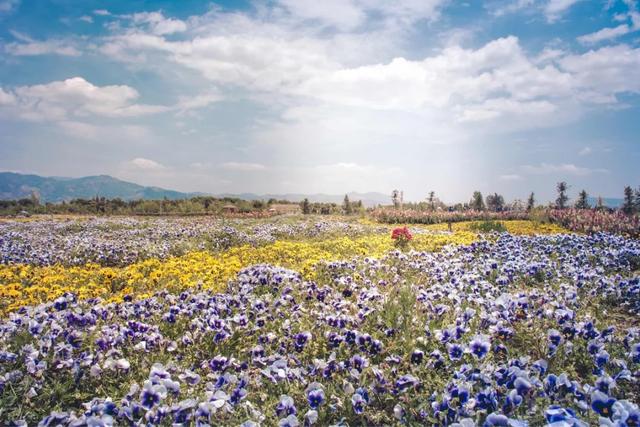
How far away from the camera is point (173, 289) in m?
7.34

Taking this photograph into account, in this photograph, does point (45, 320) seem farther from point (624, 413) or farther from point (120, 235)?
point (120, 235)

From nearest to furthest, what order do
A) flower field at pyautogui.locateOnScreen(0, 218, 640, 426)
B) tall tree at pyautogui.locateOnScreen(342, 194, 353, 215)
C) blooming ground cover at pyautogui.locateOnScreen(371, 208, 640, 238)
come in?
flower field at pyautogui.locateOnScreen(0, 218, 640, 426) → blooming ground cover at pyautogui.locateOnScreen(371, 208, 640, 238) → tall tree at pyautogui.locateOnScreen(342, 194, 353, 215)

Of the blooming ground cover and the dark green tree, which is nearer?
the blooming ground cover

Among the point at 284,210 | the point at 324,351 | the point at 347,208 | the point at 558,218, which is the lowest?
the point at 324,351

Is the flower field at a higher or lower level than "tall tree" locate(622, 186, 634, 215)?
lower

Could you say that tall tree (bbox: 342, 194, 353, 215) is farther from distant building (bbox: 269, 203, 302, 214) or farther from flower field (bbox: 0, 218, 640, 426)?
flower field (bbox: 0, 218, 640, 426)

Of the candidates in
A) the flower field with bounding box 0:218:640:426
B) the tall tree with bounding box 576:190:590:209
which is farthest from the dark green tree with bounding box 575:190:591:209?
the flower field with bounding box 0:218:640:426

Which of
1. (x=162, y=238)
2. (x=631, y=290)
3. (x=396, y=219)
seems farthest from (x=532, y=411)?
(x=396, y=219)

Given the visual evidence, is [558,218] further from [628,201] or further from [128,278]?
[128,278]

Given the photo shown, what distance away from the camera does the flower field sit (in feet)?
9.26

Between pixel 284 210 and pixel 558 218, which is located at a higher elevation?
pixel 558 218

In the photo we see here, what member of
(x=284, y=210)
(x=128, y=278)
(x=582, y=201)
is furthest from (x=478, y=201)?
(x=128, y=278)

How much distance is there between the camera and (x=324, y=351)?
4.64 m

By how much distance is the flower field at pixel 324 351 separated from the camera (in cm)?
282
